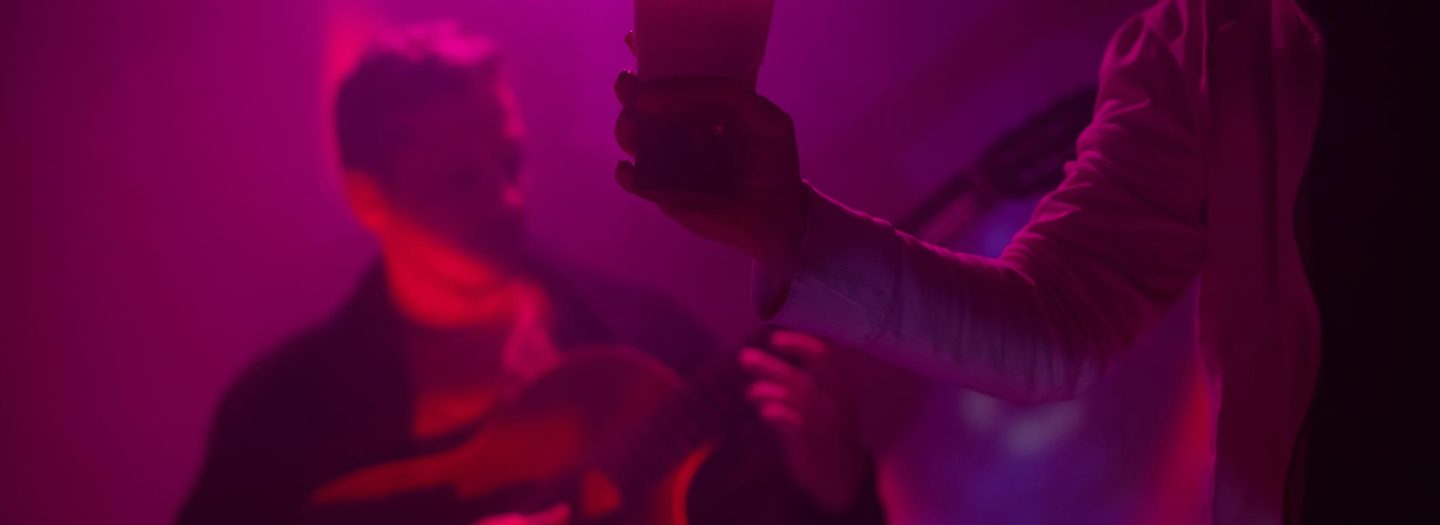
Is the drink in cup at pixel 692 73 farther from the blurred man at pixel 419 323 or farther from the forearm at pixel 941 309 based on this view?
the blurred man at pixel 419 323

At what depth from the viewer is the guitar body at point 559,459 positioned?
1491mm

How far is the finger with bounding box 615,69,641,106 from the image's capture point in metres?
0.63

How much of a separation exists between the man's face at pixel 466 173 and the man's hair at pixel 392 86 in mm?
22

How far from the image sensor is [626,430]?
154 centimetres

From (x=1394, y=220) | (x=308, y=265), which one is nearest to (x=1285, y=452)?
(x=1394, y=220)

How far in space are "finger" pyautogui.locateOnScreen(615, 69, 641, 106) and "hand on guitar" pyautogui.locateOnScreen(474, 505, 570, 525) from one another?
1.11 m

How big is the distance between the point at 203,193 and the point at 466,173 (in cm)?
45

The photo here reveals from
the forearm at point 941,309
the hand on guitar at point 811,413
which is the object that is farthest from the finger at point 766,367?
the forearm at point 941,309

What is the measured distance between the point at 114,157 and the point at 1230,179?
1.71m

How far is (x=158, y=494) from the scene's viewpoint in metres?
1.43

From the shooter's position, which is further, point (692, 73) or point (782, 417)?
point (782, 417)

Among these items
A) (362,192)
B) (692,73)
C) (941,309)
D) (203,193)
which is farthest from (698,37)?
(203,193)

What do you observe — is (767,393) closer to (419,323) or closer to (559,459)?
(559,459)

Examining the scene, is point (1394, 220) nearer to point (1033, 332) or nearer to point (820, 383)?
point (1033, 332)
